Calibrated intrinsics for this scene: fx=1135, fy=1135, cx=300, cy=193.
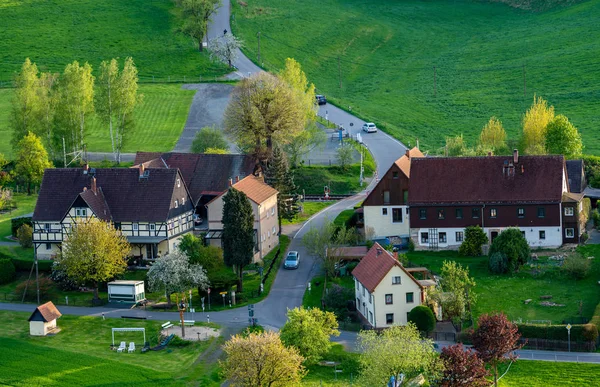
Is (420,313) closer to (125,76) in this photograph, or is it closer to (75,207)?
(75,207)

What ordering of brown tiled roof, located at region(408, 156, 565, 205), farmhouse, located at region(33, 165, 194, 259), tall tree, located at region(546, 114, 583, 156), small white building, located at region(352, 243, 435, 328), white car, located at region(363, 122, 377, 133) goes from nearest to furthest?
small white building, located at region(352, 243, 435, 328) < brown tiled roof, located at region(408, 156, 565, 205) < farmhouse, located at region(33, 165, 194, 259) < tall tree, located at region(546, 114, 583, 156) < white car, located at region(363, 122, 377, 133)

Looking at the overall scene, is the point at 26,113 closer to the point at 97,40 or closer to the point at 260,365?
the point at 97,40

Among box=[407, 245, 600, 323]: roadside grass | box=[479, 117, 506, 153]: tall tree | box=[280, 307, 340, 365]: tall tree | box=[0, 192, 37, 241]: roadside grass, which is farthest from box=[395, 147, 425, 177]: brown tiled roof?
box=[0, 192, 37, 241]: roadside grass

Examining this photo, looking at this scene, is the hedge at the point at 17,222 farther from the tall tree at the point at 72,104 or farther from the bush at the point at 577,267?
the bush at the point at 577,267

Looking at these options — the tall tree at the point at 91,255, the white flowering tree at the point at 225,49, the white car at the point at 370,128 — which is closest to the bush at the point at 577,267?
the tall tree at the point at 91,255

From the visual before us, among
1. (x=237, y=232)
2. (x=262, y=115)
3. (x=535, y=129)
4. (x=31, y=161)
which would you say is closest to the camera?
(x=237, y=232)

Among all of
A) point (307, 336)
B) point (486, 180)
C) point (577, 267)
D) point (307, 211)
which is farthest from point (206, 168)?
point (577, 267)

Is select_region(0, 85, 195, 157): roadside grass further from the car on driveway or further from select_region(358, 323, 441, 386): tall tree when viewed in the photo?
select_region(358, 323, 441, 386): tall tree
